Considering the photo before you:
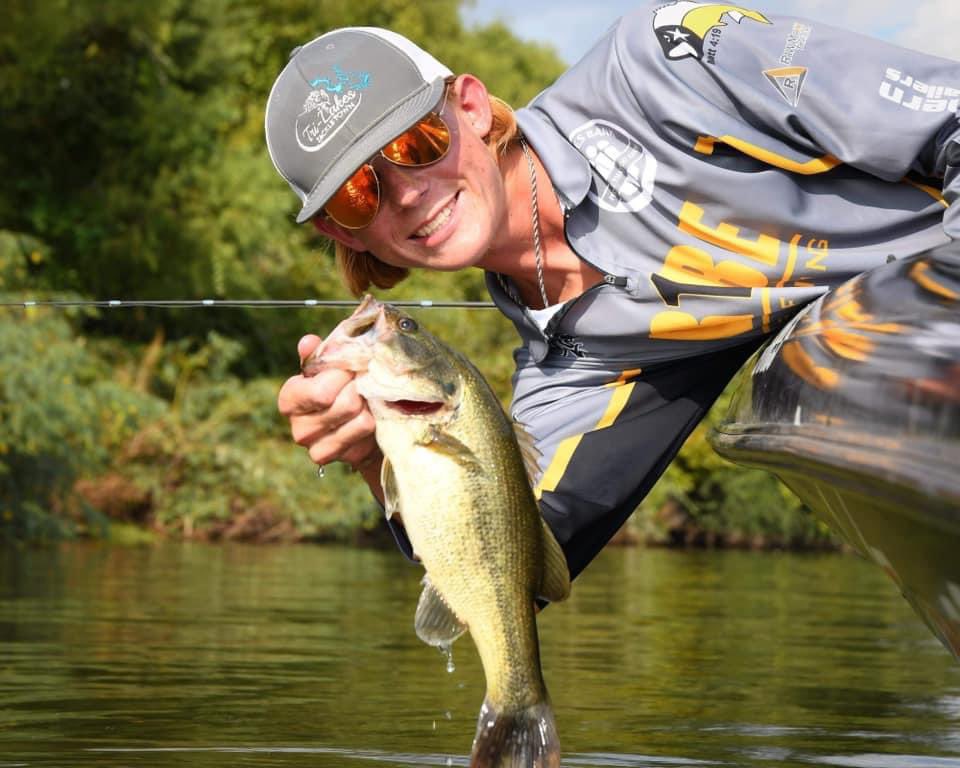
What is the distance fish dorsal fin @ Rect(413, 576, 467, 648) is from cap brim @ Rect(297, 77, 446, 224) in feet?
3.53

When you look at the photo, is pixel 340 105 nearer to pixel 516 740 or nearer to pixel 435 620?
pixel 435 620

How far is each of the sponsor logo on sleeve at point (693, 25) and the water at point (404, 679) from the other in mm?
2127

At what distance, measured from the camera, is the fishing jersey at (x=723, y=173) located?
466cm

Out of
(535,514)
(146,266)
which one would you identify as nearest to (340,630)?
(535,514)

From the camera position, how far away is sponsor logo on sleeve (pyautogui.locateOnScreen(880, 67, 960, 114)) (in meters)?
4.56

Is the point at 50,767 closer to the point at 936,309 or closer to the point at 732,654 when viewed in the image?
the point at 936,309

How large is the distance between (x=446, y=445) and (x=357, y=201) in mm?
1223

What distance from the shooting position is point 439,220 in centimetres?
479

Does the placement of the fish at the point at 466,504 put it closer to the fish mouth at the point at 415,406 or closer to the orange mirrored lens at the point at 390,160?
the fish mouth at the point at 415,406

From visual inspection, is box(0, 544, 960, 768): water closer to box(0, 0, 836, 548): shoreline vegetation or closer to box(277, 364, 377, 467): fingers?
box(277, 364, 377, 467): fingers

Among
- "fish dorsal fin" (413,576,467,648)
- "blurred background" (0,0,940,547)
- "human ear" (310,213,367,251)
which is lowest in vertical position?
"blurred background" (0,0,940,547)

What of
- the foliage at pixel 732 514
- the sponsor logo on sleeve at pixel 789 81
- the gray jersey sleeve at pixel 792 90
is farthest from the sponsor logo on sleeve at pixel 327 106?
the foliage at pixel 732 514

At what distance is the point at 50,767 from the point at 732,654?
4949 millimetres

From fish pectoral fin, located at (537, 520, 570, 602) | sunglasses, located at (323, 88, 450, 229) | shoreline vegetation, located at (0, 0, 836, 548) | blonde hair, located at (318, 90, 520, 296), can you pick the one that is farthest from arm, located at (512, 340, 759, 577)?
shoreline vegetation, located at (0, 0, 836, 548)
